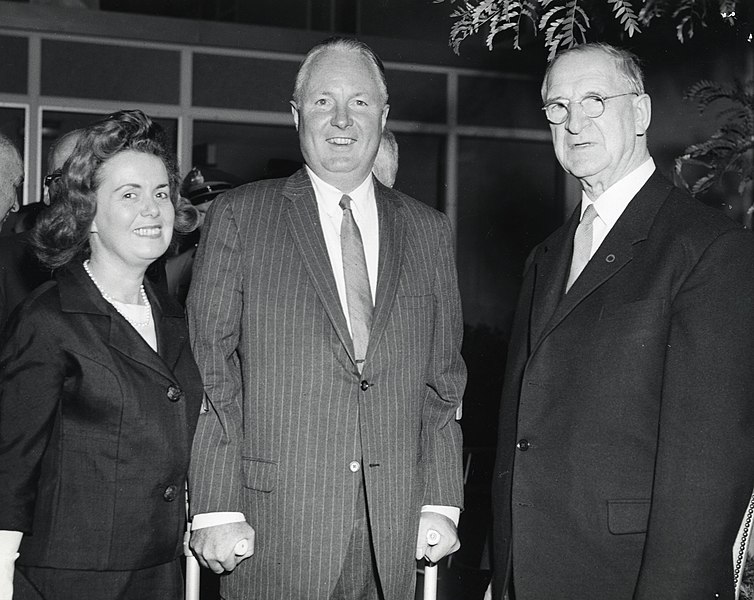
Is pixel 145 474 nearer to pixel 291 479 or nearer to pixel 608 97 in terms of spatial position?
pixel 291 479

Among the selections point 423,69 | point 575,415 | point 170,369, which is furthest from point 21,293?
point 423,69

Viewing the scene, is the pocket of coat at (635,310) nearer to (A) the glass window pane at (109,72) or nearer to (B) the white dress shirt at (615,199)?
(B) the white dress shirt at (615,199)

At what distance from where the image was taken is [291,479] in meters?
2.54

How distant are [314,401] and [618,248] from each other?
93cm

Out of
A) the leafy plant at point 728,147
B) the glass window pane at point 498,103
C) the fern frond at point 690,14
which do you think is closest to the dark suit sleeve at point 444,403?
the fern frond at point 690,14

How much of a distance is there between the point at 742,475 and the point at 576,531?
1.51ft

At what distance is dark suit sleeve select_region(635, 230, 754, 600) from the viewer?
2133 millimetres

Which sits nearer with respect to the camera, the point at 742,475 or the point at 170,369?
the point at 742,475

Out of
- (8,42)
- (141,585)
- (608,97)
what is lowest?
(141,585)

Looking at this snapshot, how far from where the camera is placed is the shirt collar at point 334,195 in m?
2.75

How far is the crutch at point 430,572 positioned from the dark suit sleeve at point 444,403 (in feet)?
0.31

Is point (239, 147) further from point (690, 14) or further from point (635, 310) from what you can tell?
Answer: point (635, 310)

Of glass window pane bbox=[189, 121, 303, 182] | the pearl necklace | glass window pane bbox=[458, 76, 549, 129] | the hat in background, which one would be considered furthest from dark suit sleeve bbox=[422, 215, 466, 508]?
glass window pane bbox=[458, 76, 549, 129]

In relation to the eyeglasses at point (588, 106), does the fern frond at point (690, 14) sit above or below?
above
